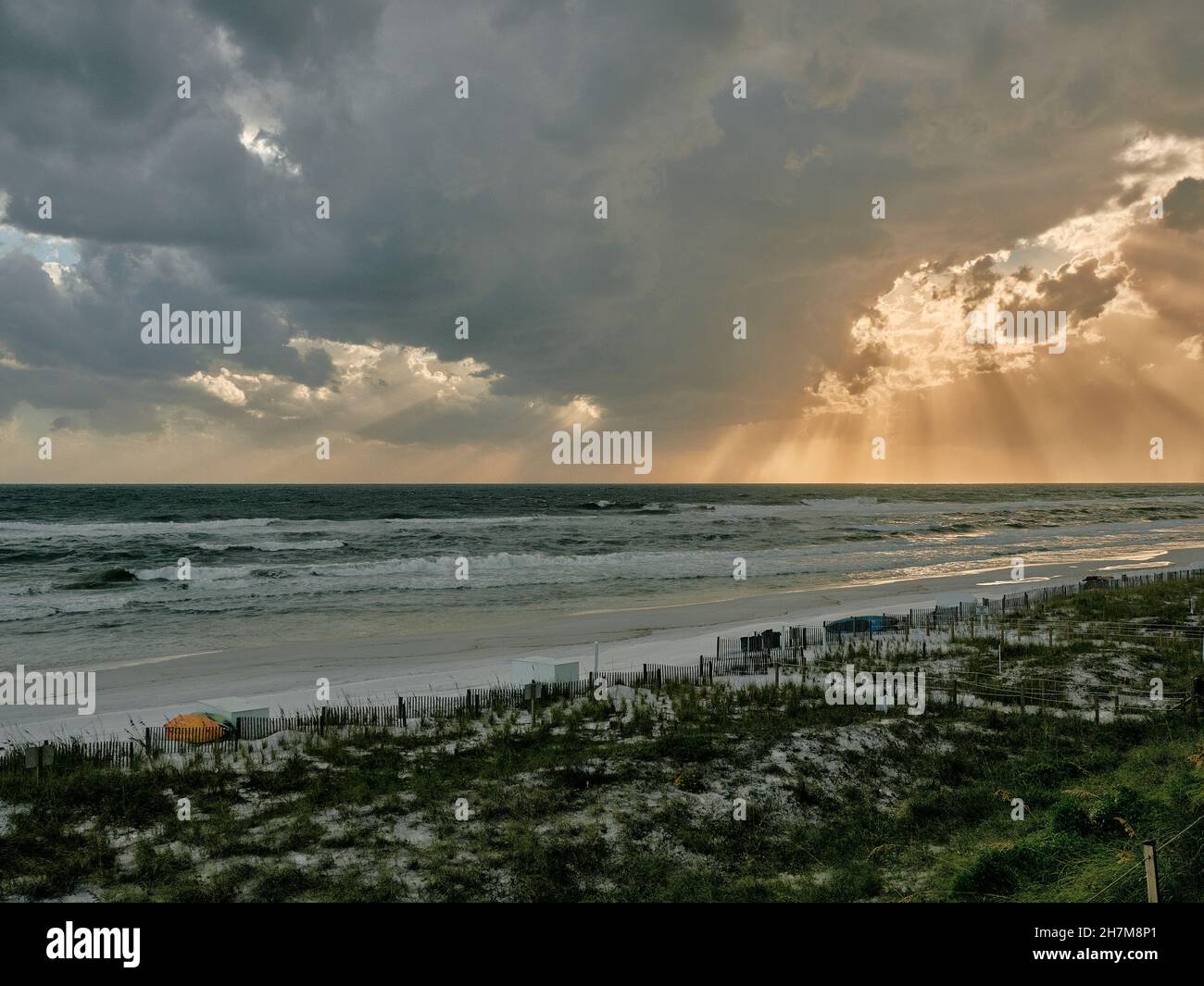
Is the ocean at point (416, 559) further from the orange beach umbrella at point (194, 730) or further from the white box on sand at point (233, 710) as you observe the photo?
the orange beach umbrella at point (194, 730)

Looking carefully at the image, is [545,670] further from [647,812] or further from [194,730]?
[194,730]

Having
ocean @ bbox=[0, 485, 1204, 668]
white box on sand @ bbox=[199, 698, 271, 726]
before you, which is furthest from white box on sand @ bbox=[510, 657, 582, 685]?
ocean @ bbox=[0, 485, 1204, 668]

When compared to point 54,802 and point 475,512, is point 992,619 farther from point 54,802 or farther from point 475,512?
point 475,512

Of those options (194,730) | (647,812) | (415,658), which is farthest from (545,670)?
(415,658)

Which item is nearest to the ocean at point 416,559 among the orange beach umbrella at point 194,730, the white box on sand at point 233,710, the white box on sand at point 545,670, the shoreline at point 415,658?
the shoreline at point 415,658

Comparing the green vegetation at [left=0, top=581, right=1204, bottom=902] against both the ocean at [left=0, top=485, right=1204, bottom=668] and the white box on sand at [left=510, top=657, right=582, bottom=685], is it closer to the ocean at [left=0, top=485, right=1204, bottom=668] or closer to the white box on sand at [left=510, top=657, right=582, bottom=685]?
the white box on sand at [left=510, top=657, right=582, bottom=685]
